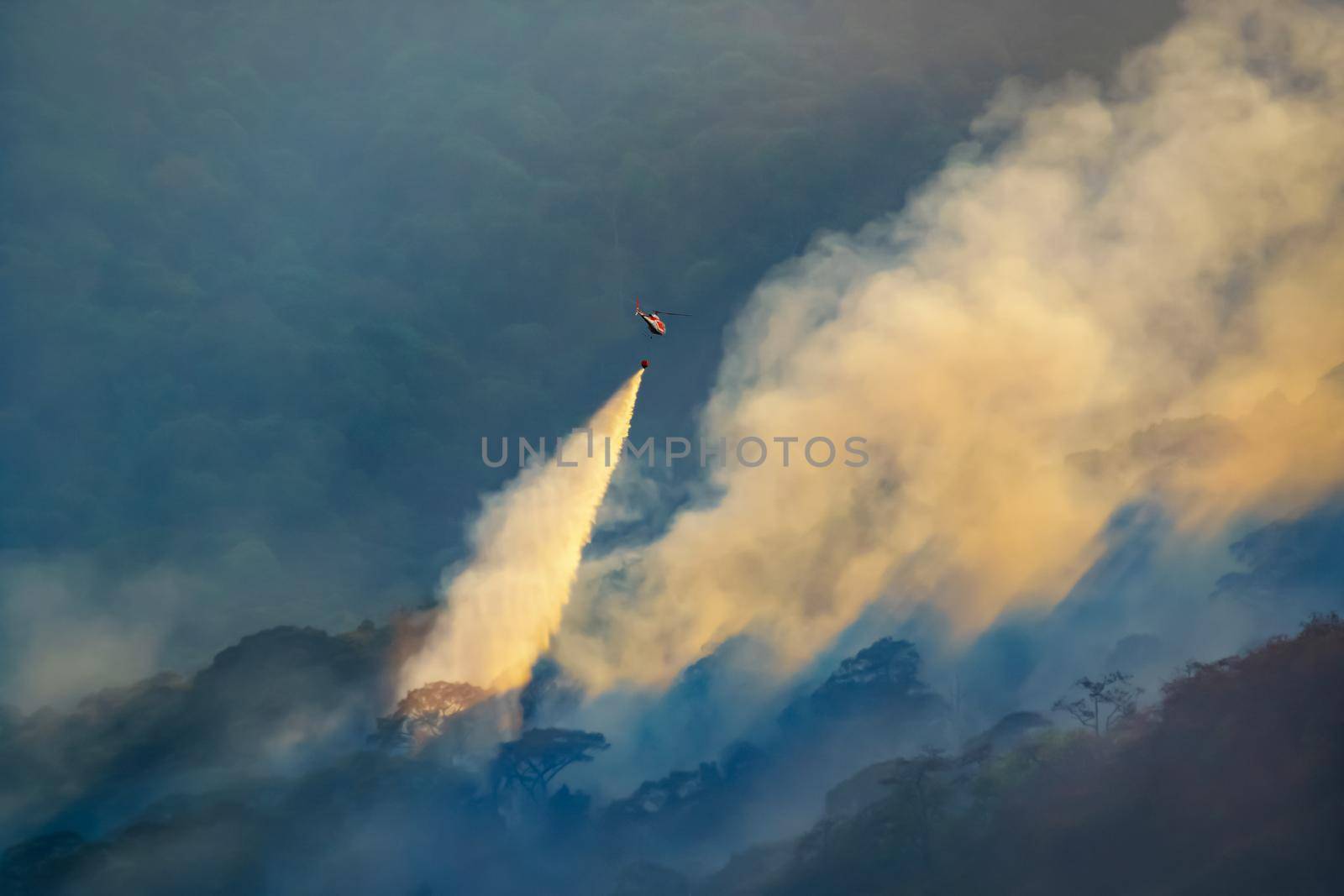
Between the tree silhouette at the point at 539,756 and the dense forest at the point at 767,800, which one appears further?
the tree silhouette at the point at 539,756

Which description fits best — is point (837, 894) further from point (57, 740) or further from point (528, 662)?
point (57, 740)

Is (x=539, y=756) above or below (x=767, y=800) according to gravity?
above

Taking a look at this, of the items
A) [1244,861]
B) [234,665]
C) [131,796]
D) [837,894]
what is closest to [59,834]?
[131,796]

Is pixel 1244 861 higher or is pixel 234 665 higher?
pixel 234 665

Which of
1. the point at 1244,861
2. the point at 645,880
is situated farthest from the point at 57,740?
the point at 1244,861

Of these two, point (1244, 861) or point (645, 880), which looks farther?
point (645, 880)

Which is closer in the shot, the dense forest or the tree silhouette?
the dense forest

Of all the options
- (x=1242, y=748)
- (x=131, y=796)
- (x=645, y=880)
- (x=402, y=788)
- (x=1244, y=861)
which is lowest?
(x=1244, y=861)

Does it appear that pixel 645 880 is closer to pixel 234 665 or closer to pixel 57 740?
pixel 234 665

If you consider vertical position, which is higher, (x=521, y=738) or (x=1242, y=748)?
(x=521, y=738)
